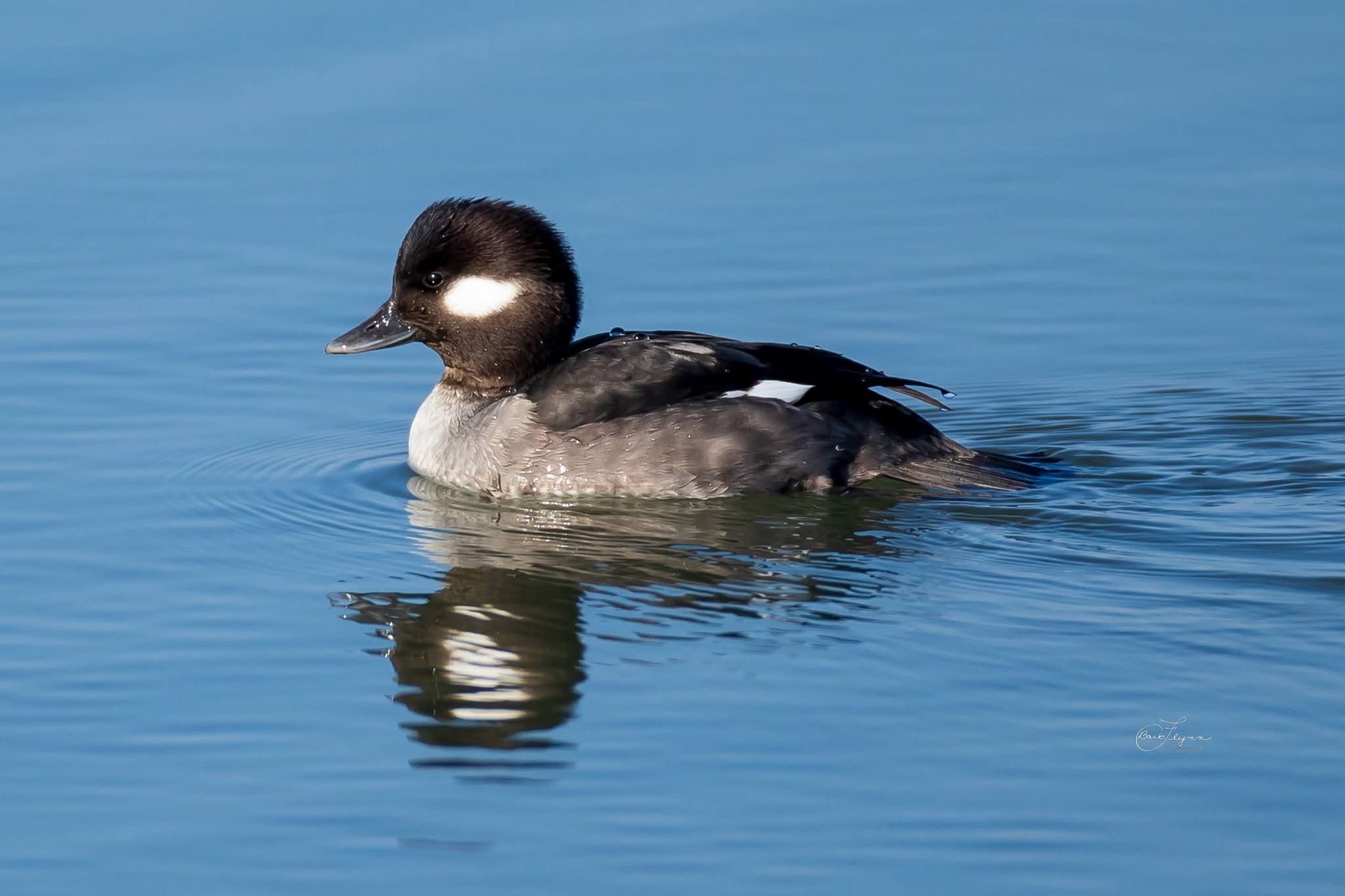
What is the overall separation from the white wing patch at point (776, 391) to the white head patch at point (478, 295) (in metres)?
1.27

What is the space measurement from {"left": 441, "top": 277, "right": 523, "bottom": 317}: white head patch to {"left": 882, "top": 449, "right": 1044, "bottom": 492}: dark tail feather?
2.07 meters

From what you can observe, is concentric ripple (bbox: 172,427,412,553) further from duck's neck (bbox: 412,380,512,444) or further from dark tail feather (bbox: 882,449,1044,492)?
dark tail feather (bbox: 882,449,1044,492)

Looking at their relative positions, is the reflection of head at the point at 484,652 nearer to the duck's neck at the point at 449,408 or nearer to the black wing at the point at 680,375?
the black wing at the point at 680,375

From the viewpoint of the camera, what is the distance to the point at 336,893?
536cm

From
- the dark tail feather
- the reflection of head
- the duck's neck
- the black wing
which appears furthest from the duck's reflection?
the black wing

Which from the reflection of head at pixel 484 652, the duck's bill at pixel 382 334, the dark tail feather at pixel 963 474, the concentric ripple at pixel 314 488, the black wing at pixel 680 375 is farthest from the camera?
the duck's bill at pixel 382 334

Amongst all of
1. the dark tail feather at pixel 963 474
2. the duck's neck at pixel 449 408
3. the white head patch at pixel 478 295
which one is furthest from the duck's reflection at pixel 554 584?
the white head patch at pixel 478 295

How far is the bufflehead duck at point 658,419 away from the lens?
9219 millimetres

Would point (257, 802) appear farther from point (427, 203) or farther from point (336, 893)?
point (427, 203)

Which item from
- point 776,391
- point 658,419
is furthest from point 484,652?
point 776,391

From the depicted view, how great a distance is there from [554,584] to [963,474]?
222cm

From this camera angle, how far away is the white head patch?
982cm

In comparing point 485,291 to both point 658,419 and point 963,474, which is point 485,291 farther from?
point 963,474

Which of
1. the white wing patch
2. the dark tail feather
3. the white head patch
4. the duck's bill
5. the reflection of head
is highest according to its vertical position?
the white head patch
